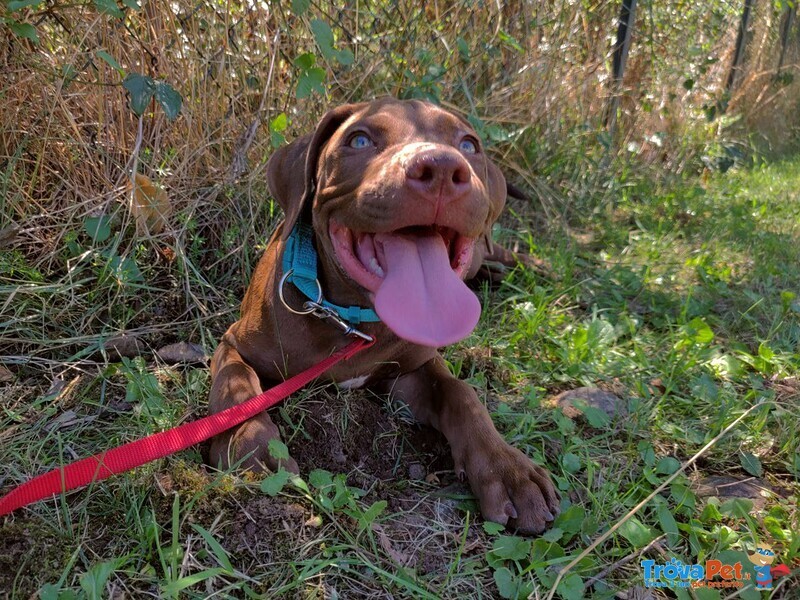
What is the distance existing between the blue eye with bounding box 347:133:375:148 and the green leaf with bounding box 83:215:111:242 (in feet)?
4.97

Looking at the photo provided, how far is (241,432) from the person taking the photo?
7.41 ft

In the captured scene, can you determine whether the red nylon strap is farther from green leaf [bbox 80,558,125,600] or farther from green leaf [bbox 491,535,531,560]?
green leaf [bbox 491,535,531,560]

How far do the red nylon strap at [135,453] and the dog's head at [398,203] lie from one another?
535 mm

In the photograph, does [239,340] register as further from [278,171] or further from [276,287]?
[278,171]

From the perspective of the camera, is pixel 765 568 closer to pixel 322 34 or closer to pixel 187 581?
pixel 187 581

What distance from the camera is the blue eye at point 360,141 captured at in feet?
8.44

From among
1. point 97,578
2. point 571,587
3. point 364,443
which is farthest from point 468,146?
point 97,578

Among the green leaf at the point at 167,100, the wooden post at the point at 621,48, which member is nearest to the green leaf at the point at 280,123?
the green leaf at the point at 167,100

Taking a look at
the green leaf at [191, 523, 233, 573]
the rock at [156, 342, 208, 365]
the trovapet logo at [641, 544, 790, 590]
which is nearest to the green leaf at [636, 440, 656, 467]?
the trovapet logo at [641, 544, 790, 590]

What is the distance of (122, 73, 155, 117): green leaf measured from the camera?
286cm

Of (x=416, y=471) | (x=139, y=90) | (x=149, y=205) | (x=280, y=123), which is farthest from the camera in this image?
(x=280, y=123)

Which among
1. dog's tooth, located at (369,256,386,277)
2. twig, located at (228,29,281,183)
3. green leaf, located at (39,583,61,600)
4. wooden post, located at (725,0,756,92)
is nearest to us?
green leaf, located at (39,583,61,600)

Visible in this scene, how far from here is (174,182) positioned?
3.79m

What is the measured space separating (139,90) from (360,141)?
1.07 meters
